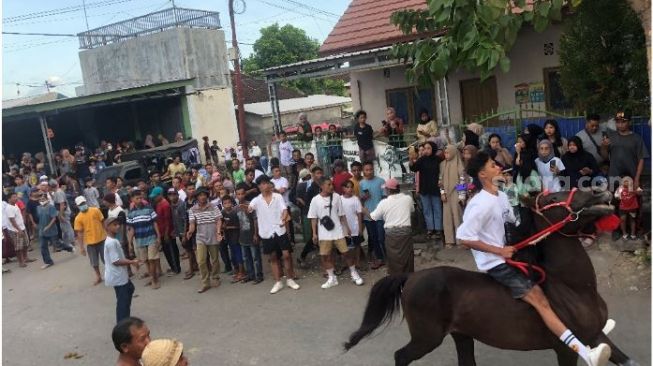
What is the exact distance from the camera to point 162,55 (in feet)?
91.7

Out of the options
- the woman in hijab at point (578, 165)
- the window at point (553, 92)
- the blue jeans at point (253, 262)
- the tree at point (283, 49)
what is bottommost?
the blue jeans at point (253, 262)

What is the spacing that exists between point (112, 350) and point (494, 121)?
8175 millimetres

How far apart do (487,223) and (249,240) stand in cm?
546

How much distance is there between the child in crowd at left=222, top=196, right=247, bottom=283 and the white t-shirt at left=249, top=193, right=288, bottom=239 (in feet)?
2.13

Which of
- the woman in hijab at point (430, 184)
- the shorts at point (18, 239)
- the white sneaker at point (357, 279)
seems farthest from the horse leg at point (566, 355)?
the shorts at point (18, 239)

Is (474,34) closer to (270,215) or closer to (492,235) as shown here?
(492,235)

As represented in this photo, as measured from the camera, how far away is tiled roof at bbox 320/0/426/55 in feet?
46.0

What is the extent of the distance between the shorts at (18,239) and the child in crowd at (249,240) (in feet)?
19.6

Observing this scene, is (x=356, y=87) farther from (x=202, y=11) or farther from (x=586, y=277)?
(x=202, y=11)

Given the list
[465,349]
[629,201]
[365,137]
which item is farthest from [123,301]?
[629,201]

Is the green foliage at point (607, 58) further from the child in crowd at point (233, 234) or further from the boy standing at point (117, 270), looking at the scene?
the boy standing at point (117, 270)

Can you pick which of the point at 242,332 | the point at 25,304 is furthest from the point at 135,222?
the point at 242,332

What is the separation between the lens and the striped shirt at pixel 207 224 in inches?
382

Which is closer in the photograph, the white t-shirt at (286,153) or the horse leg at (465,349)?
the horse leg at (465,349)
